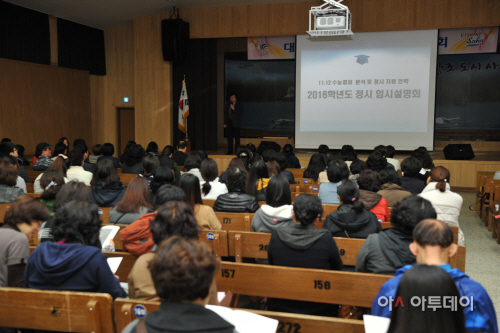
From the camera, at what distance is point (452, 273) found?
5.16 ft

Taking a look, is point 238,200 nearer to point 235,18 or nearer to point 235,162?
point 235,162

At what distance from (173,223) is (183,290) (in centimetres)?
78

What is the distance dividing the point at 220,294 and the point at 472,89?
43.0 ft

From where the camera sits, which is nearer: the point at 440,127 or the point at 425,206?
the point at 425,206

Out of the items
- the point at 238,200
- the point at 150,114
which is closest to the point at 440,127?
the point at 150,114

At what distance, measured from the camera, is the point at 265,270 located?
2244mm

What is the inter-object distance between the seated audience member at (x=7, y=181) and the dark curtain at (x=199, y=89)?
7.56 metres

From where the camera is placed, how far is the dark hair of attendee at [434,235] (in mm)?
1593

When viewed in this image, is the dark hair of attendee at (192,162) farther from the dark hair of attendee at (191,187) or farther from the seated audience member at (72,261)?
the seated audience member at (72,261)

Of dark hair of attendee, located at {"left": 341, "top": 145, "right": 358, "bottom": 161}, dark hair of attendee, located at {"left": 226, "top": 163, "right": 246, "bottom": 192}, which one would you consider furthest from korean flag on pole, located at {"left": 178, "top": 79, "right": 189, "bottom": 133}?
dark hair of attendee, located at {"left": 226, "top": 163, "right": 246, "bottom": 192}

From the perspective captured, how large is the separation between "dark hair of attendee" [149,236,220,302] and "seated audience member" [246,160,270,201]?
3.10 m

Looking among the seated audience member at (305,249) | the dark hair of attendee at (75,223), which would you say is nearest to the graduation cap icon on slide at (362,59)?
the seated audience member at (305,249)

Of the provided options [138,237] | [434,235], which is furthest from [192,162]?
[434,235]

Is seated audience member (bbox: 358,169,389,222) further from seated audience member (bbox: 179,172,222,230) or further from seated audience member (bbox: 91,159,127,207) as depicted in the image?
seated audience member (bbox: 91,159,127,207)
